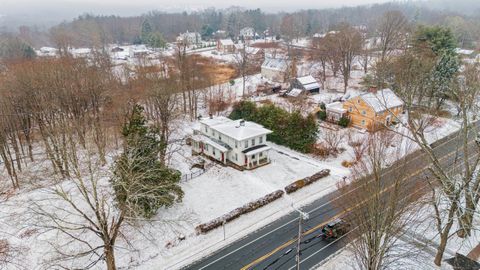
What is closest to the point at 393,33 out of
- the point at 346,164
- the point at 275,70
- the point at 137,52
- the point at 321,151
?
the point at 275,70

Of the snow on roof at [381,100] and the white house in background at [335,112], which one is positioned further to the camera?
the white house in background at [335,112]

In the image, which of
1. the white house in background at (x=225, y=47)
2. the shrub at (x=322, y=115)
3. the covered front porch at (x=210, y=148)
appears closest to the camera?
the covered front porch at (x=210, y=148)

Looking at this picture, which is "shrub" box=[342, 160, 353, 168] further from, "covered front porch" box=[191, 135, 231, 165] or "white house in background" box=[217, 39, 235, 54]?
"white house in background" box=[217, 39, 235, 54]

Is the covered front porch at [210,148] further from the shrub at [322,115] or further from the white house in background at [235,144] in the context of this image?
the shrub at [322,115]

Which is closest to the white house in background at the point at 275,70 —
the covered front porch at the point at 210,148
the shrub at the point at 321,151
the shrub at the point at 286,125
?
the shrub at the point at 286,125

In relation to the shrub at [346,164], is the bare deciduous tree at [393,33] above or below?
above

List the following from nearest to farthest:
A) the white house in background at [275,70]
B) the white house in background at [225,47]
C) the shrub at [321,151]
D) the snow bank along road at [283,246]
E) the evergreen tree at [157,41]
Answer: the snow bank along road at [283,246] < the shrub at [321,151] < the white house in background at [275,70] < the white house in background at [225,47] < the evergreen tree at [157,41]
